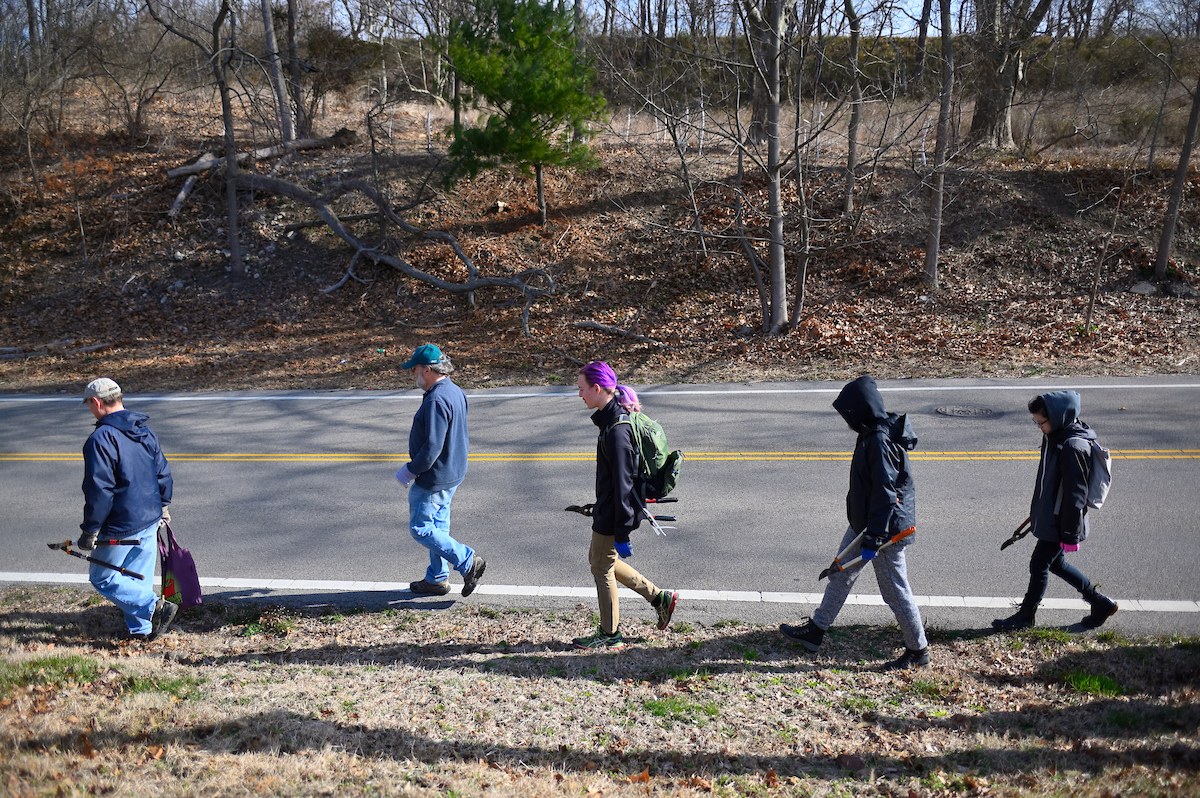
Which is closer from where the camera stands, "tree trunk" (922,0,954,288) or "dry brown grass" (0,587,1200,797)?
"dry brown grass" (0,587,1200,797)

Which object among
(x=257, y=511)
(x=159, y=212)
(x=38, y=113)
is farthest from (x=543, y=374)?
(x=38, y=113)

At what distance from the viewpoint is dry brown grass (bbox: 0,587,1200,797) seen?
12.4ft

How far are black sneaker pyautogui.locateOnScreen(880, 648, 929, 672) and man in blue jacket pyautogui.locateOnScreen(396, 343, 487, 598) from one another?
10.0 ft

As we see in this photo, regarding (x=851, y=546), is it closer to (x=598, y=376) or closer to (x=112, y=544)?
(x=598, y=376)

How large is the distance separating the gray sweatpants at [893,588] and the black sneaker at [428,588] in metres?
3.02

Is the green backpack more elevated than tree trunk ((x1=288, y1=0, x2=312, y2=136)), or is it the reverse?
tree trunk ((x1=288, y1=0, x2=312, y2=136))

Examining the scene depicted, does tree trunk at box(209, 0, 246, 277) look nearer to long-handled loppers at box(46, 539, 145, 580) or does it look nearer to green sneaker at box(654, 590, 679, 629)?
long-handled loppers at box(46, 539, 145, 580)

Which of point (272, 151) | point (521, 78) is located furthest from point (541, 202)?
point (272, 151)

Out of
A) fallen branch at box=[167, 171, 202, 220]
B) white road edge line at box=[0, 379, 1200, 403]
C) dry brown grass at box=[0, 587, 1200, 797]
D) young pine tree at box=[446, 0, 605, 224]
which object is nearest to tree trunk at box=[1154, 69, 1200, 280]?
white road edge line at box=[0, 379, 1200, 403]

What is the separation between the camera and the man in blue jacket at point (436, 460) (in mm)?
5723

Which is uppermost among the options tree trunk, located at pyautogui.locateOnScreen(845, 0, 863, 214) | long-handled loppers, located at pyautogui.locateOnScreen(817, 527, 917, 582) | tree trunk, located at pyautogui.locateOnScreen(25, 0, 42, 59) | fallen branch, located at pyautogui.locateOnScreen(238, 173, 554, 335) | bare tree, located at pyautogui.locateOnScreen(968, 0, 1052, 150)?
tree trunk, located at pyautogui.locateOnScreen(25, 0, 42, 59)

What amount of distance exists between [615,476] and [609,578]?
2.43 feet

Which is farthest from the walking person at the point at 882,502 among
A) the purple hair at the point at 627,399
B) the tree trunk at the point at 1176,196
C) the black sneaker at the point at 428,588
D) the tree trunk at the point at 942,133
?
the tree trunk at the point at 1176,196

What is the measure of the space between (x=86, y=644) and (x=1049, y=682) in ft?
21.3
